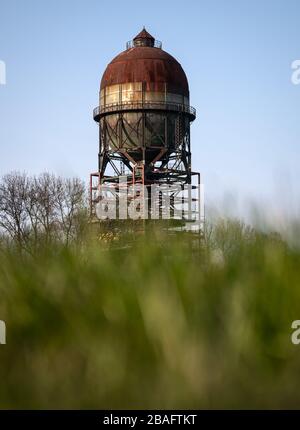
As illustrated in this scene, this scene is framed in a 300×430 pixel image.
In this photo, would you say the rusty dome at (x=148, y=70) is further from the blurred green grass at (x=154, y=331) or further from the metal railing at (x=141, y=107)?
the blurred green grass at (x=154, y=331)

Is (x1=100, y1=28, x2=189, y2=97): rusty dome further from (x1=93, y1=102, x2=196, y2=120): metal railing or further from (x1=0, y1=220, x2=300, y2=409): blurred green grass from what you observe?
(x1=0, y1=220, x2=300, y2=409): blurred green grass

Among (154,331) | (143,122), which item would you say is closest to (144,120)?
(143,122)

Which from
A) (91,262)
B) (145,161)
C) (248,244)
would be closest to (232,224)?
(248,244)

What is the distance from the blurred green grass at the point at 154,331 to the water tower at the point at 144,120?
111 feet

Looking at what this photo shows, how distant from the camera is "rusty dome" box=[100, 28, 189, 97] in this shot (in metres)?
37.3

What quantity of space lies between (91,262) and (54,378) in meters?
0.74

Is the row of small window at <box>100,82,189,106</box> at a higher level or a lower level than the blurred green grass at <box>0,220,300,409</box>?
higher

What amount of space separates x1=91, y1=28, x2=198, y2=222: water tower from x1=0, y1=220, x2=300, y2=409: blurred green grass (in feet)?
111

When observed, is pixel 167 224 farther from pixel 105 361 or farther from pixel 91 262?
pixel 105 361

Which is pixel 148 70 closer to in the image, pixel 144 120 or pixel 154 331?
pixel 144 120

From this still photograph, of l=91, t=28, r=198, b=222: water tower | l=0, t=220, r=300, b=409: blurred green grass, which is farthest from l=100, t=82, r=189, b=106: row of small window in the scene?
l=0, t=220, r=300, b=409: blurred green grass

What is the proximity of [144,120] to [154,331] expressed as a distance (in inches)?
1399

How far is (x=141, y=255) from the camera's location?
2.53 metres

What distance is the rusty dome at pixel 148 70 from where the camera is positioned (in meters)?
37.3
